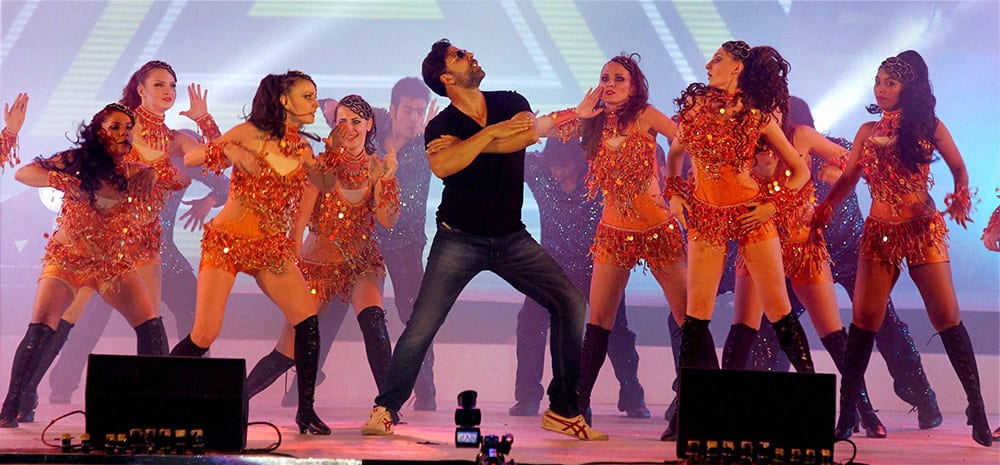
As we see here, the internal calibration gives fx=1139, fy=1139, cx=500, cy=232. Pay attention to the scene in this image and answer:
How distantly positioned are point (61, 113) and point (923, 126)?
589 cm

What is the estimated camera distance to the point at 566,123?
702 centimetres

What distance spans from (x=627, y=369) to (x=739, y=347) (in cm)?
144

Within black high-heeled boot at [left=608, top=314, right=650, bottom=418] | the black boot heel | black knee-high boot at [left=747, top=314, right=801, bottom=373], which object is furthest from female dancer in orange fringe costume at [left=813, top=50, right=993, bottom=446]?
the black boot heel

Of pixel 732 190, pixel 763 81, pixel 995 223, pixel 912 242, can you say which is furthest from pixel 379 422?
pixel 995 223

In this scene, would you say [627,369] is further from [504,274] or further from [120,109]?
[120,109]

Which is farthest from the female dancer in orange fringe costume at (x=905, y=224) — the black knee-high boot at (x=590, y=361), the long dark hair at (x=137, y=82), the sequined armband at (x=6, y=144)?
the sequined armband at (x=6, y=144)

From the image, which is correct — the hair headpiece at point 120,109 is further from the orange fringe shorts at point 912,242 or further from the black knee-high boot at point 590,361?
the orange fringe shorts at point 912,242

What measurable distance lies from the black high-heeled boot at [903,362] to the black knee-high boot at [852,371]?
102cm

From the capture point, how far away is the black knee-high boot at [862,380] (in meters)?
6.58

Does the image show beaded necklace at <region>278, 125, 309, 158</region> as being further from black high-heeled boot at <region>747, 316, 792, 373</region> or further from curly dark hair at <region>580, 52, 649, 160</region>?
black high-heeled boot at <region>747, 316, 792, 373</region>

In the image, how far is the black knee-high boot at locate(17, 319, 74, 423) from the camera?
21.7 ft

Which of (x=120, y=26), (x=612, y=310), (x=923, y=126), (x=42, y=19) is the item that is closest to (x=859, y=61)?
(x=923, y=126)

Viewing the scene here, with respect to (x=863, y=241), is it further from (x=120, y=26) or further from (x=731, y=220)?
(x=120, y=26)

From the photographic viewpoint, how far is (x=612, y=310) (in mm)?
6633
